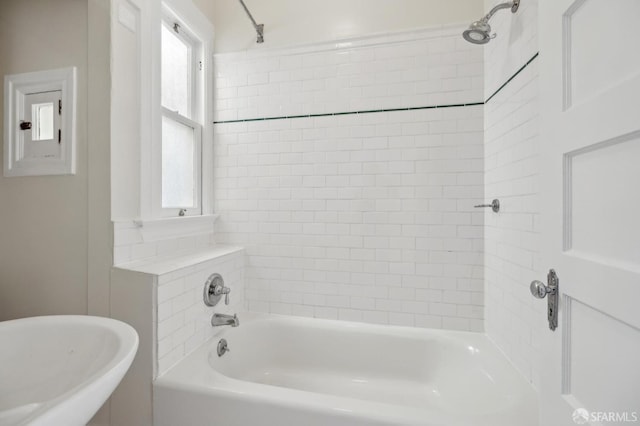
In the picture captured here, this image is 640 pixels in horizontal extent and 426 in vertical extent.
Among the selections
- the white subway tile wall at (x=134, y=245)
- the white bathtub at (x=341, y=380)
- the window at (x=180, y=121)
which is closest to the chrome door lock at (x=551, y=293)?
the white bathtub at (x=341, y=380)

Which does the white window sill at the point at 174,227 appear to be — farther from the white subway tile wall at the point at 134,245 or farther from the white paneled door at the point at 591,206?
the white paneled door at the point at 591,206

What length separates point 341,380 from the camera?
1998 millimetres

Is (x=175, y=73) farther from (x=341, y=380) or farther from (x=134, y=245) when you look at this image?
(x=341, y=380)

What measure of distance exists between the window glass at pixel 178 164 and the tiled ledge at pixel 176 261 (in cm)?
36

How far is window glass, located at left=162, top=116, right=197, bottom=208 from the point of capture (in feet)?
6.61

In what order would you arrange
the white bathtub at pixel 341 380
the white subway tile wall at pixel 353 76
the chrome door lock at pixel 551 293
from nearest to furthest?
the chrome door lock at pixel 551 293
the white bathtub at pixel 341 380
the white subway tile wall at pixel 353 76

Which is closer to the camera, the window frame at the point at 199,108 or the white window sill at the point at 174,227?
the white window sill at the point at 174,227

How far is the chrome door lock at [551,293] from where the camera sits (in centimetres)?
86

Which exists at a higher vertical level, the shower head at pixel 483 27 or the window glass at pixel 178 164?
the shower head at pixel 483 27

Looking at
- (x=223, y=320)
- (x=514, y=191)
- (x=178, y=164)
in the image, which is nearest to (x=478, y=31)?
(x=514, y=191)

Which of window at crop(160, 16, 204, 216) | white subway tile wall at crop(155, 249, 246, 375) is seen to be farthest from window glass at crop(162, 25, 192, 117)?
Answer: white subway tile wall at crop(155, 249, 246, 375)

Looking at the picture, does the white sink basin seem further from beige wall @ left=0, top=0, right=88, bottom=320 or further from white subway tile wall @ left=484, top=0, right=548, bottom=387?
white subway tile wall @ left=484, top=0, right=548, bottom=387

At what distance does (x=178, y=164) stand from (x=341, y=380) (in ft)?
6.06

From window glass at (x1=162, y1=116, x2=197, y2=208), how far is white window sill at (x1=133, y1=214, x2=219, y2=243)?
160 millimetres
